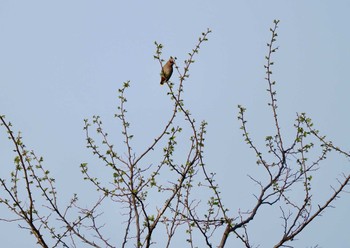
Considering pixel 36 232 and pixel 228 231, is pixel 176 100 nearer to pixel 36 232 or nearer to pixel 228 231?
pixel 228 231

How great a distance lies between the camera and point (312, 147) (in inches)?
233

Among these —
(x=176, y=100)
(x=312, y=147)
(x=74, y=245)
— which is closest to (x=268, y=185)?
(x=312, y=147)

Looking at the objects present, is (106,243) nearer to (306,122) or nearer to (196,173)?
(196,173)

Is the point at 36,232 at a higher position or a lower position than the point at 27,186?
lower

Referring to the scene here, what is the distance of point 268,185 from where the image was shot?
5.67 meters

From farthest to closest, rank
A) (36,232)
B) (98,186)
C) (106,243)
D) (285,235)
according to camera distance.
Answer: (98,186), (106,243), (285,235), (36,232)

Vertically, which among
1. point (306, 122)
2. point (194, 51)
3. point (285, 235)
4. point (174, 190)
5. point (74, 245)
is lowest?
point (285, 235)

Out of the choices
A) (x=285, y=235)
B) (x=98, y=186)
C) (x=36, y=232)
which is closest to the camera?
(x=36, y=232)

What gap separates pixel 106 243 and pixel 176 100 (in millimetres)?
1763

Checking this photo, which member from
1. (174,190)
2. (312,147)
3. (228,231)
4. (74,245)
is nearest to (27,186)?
(74,245)

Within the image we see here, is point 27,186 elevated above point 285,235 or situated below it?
above

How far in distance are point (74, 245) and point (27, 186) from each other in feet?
3.16

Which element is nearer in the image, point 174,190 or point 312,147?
point 174,190

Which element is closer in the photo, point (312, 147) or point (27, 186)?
point (27, 186)
